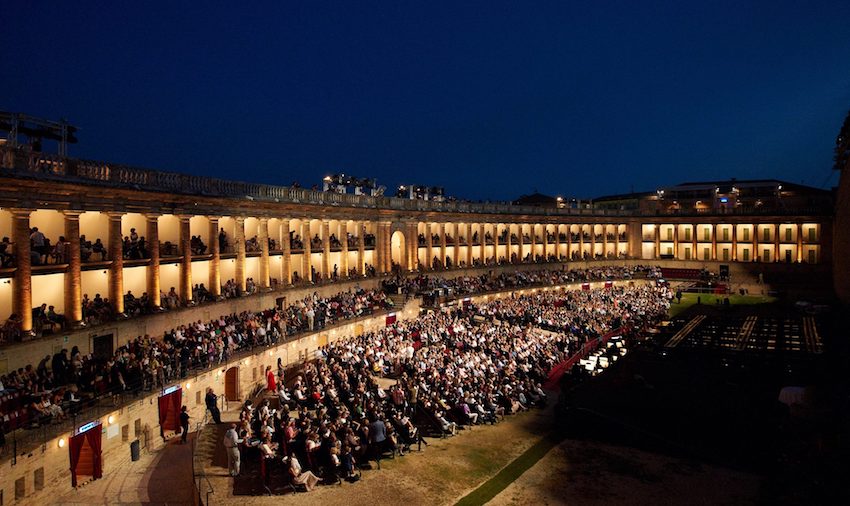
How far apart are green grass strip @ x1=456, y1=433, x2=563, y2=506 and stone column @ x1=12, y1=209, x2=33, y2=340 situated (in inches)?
771

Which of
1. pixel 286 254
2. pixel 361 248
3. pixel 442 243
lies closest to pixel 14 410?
pixel 286 254

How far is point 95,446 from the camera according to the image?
1912 centimetres

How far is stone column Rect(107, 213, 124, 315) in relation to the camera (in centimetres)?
2750

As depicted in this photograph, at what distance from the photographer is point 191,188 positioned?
32625 millimetres

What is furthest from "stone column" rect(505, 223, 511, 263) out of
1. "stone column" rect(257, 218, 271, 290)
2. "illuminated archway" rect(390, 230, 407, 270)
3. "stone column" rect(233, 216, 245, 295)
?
"stone column" rect(233, 216, 245, 295)

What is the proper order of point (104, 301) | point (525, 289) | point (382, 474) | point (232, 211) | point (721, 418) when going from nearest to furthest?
point (382, 474) → point (721, 418) → point (104, 301) → point (232, 211) → point (525, 289)

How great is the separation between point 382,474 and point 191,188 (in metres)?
22.1

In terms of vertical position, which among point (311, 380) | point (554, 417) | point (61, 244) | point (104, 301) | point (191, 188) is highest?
point (191, 188)

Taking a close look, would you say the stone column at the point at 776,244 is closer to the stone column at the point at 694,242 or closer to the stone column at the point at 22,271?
the stone column at the point at 694,242

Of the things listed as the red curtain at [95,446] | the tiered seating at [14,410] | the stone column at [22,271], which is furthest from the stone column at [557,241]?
the tiered seating at [14,410]

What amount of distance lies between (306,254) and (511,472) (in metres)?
28.6

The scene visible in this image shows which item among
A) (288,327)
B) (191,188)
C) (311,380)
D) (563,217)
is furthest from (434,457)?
(563,217)

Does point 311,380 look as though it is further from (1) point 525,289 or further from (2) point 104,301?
(1) point 525,289

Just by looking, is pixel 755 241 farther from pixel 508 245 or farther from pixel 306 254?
pixel 306 254
